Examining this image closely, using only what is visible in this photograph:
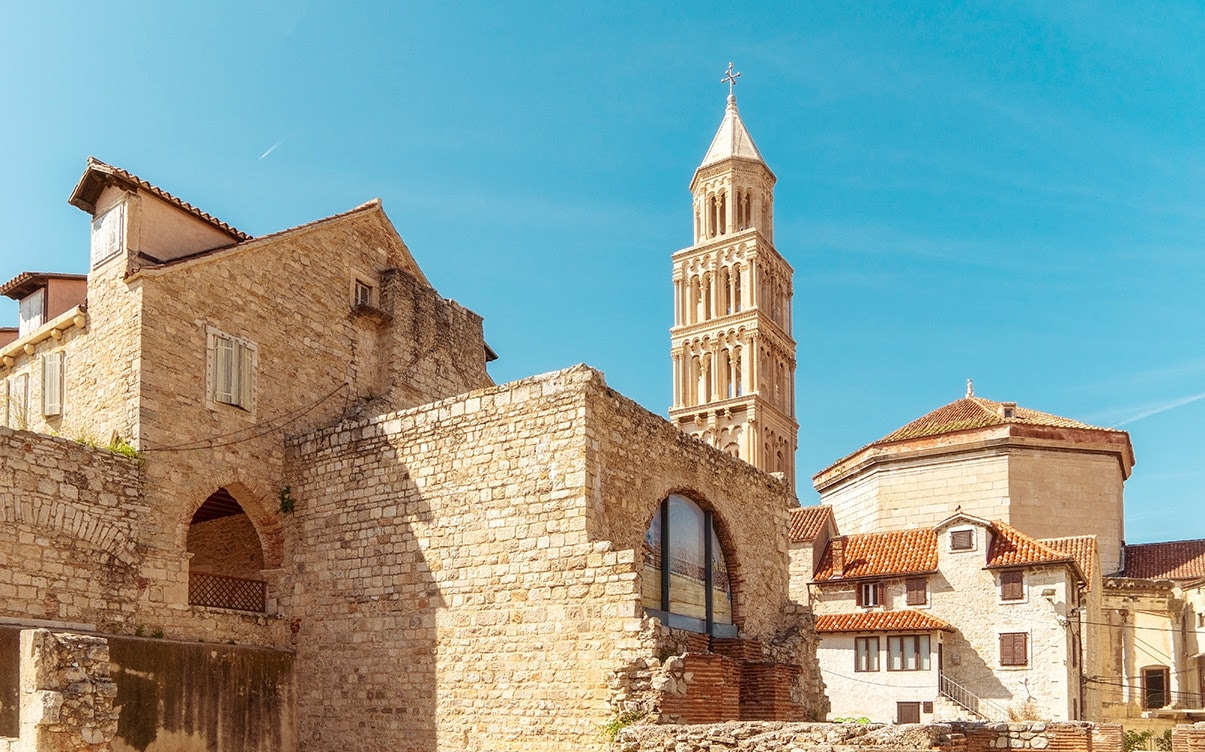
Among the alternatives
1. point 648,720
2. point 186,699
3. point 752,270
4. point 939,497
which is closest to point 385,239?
point 186,699

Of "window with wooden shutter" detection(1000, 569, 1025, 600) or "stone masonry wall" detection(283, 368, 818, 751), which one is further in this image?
"window with wooden shutter" detection(1000, 569, 1025, 600)

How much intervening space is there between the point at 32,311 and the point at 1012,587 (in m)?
24.1

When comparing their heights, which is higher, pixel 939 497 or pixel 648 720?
pixel 939 497

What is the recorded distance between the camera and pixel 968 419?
3778 cm

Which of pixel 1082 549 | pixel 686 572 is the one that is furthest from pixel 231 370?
pixel 1082 549

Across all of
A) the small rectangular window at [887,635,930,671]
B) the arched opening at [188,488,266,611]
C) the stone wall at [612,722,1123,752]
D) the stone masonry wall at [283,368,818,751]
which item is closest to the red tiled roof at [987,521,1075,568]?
the small rectangular window at [887,635,930,671]

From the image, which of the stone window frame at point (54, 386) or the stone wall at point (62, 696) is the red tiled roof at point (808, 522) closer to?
the stone window frame at point (54, 386)

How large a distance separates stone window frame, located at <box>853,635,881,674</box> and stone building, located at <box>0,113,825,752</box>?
1212 cm

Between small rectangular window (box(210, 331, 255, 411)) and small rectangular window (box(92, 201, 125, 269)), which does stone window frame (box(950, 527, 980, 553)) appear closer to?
small rectangular window (box(210, 331, 255, 411))

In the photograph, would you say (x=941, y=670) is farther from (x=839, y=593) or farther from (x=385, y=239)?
(x=385, y=239)

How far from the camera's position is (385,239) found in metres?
21.1

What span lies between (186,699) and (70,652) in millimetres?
2941

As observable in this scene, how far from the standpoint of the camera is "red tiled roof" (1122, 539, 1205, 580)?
1407 inches

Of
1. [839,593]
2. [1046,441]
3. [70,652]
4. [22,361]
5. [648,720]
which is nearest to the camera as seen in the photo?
[70,652]
